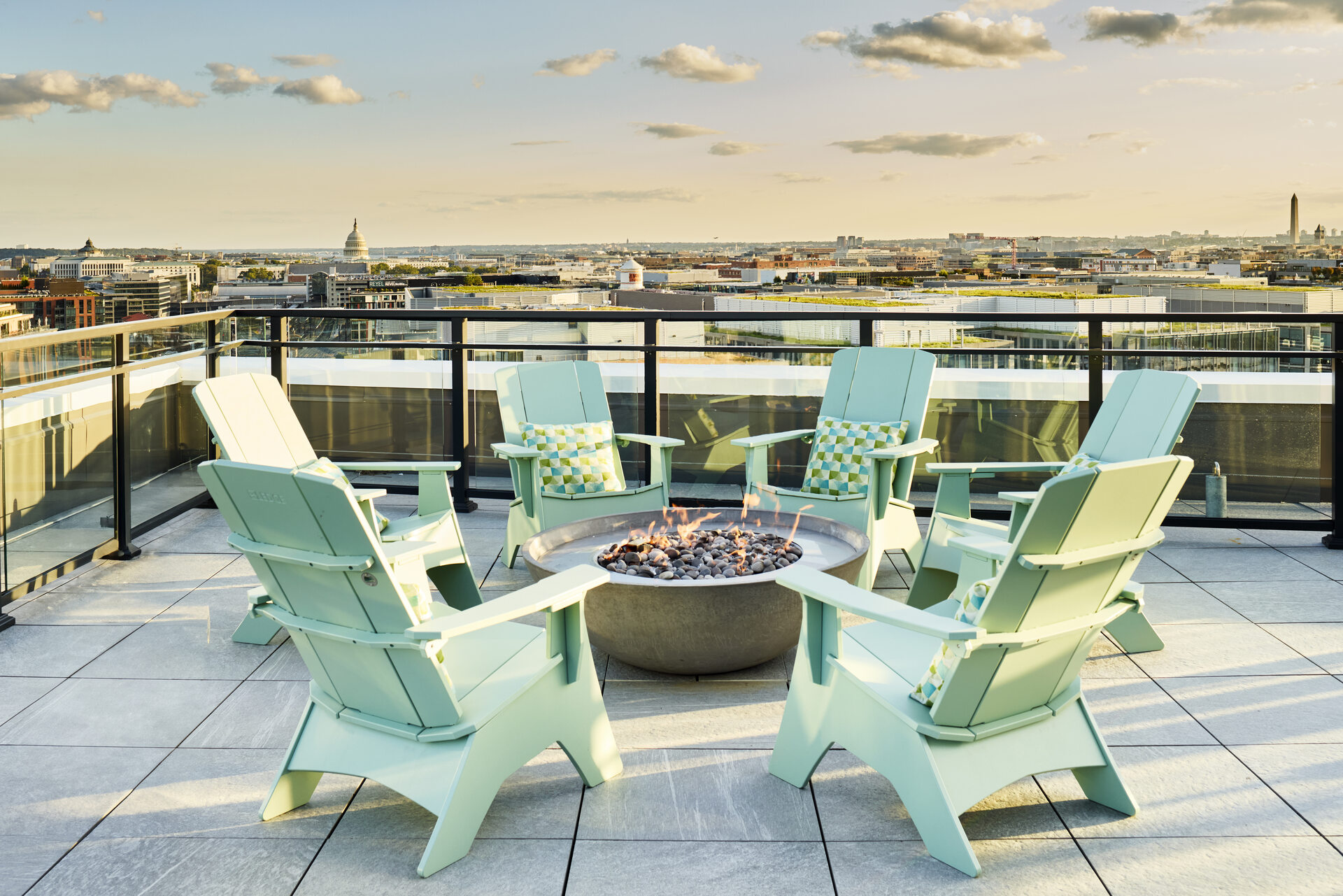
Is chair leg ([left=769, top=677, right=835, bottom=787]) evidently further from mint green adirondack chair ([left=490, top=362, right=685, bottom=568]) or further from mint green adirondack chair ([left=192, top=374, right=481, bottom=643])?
mint green adirondack chair ([left=490, top=362, right=685, bottom=568])

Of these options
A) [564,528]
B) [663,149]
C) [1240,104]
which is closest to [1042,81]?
[1240,104]

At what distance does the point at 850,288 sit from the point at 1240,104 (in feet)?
22.8

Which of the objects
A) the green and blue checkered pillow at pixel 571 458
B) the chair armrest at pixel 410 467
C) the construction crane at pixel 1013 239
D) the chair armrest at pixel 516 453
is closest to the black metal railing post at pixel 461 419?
the green and blue checkered pillow at pixel 571 458

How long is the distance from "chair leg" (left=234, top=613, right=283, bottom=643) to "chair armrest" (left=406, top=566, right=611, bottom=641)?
1563mm

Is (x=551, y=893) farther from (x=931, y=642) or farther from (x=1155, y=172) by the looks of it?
(x=1155, y=172)

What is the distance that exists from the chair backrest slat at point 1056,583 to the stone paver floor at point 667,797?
0.37 m

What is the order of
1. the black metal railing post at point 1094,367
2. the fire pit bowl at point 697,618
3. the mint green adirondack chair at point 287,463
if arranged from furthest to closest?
1. the black metal railing post at point 1094,367
2. the mint green adirondack chair at point 287,463
3. the fire pit bowl at point 697,618

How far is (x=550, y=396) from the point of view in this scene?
4.86 meters

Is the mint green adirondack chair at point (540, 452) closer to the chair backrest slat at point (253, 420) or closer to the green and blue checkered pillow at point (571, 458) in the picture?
the green and blue checkered pillow at point (571, 458)

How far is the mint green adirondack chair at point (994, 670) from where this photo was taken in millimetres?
2014

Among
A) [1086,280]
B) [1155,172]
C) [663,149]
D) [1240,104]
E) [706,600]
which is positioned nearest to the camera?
[706,600]

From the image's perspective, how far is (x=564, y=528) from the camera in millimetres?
3859

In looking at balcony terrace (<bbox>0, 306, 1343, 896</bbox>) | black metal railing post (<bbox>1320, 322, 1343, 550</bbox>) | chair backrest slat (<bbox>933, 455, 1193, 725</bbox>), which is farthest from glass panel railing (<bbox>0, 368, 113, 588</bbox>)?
black metal railing post (<bbox>1320, 322, 1343, 550</bbox>)

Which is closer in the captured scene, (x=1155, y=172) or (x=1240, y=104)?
(x=1240, y=104)
